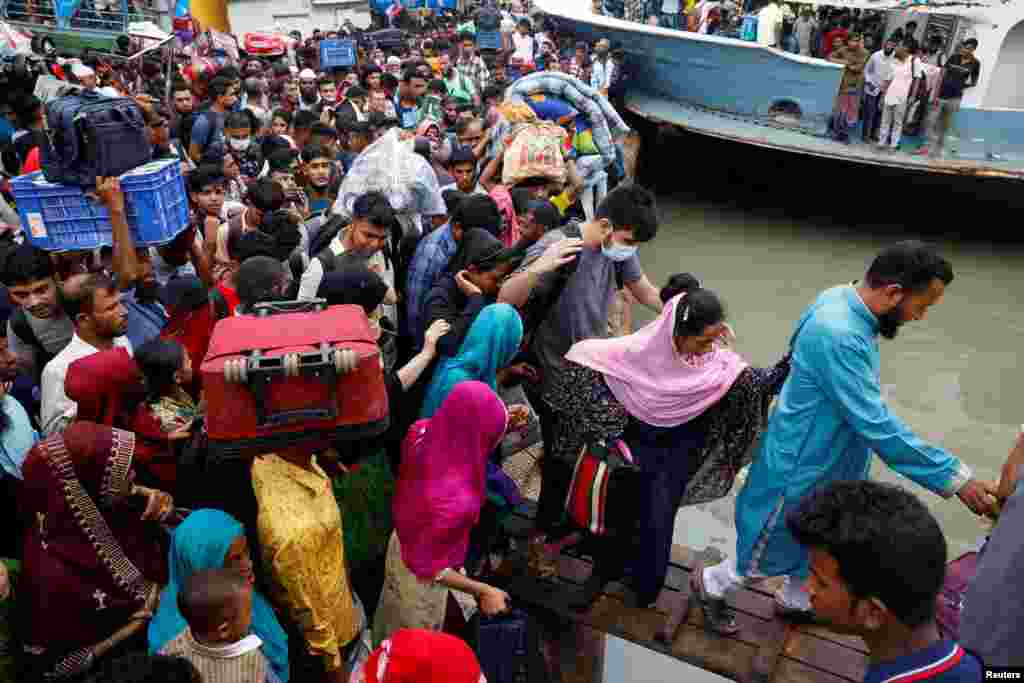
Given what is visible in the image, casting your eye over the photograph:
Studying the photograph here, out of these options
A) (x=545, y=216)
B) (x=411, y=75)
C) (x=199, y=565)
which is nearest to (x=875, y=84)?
(x=411, y=75)

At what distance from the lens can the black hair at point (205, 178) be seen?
417 cm

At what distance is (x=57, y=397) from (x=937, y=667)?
105 inches

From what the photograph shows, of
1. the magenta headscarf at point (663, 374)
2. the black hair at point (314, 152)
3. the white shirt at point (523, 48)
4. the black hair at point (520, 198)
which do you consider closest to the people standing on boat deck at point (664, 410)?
the magenta headscarf at point (663, 374)

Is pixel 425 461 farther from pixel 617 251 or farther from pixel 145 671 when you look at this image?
pixel 617 251

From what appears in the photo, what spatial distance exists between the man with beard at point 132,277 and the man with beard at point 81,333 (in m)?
0.25

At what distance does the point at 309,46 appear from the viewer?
44.4 feet

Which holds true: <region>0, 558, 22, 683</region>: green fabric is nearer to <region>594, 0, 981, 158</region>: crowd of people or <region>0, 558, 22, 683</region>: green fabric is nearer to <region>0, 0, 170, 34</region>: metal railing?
<region>594, 0, 981, 158</region>: crowd of people

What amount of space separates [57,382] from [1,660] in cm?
89

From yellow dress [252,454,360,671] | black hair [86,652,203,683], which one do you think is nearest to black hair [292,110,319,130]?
yellow dress [252,454,360,671]

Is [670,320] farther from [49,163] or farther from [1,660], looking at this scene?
[49,163]

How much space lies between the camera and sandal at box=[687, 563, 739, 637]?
2.89 m

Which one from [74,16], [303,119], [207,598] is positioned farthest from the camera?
[74,16]

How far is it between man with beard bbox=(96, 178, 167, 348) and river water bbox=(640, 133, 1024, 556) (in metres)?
3.35

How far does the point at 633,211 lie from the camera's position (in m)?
3.19
